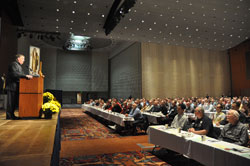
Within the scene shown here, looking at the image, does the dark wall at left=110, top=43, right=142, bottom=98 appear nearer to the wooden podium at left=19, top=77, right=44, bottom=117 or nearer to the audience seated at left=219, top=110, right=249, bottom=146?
the audience seated at left=219, top=110, right=249, bottom=146

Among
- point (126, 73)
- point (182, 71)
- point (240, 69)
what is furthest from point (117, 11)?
point (240, 69)

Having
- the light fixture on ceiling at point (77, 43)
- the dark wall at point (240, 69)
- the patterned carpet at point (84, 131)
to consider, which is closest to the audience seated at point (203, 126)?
the patterned carpet at point (84, 131)

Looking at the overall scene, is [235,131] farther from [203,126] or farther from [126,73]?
[126,73]

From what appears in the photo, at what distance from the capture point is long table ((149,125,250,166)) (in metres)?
2.39

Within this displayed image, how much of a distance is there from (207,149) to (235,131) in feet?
2.70

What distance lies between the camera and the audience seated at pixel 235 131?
10.1ft

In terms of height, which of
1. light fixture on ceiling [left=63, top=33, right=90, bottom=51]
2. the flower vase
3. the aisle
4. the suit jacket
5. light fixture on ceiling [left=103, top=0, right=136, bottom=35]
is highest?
light fixture on ceiling [left=63, top=33, right=90, bottom=51]

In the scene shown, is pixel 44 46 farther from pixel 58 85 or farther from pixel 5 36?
pixel 5 36

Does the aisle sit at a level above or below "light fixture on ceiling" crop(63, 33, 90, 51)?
below

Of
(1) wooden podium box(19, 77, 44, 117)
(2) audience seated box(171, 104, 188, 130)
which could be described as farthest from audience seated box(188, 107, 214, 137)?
(1) wooden podium box(19, 77, 44, 117)

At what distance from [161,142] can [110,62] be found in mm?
22790

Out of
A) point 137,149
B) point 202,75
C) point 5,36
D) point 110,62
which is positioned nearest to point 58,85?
point 110,62

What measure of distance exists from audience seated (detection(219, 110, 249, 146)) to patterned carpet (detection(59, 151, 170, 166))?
4.43 ft

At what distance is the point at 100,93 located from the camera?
25453 millimetres
